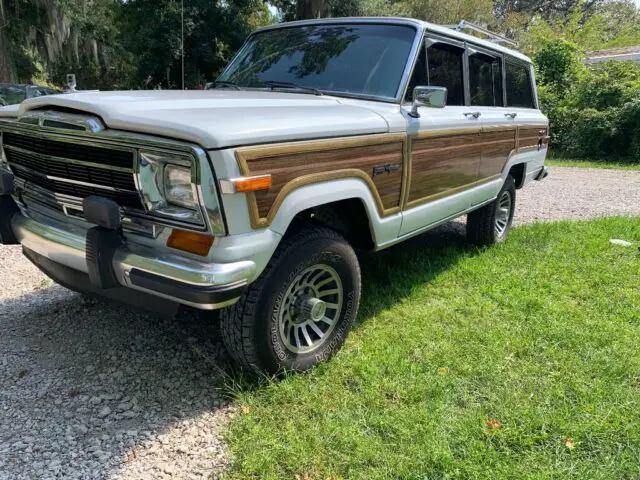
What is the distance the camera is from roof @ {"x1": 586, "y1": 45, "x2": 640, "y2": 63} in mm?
20811

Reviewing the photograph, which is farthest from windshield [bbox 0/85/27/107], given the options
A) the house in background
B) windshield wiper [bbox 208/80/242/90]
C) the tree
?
the house in background

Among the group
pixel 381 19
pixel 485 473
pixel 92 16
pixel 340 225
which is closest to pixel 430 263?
pixel 340 225

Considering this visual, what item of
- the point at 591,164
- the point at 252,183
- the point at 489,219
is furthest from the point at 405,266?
the point at 591,164

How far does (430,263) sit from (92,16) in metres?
21.7

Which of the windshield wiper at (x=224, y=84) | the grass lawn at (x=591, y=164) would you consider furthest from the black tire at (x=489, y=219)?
the grass lawn at (x=591, y=164)

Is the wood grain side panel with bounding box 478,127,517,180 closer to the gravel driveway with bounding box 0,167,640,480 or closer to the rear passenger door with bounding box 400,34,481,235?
the rear passenger door with bounding box 400,34,481,235

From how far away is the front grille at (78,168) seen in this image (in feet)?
7.91

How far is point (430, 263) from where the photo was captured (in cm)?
495

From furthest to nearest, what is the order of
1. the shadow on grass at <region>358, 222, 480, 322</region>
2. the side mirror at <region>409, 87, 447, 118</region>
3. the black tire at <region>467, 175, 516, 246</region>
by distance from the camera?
the black tire at <region>467, 175, 516, 246</region> → the shadow on grass at <region>358, 222, 480, 322</region> → the side mirror at <region>409, 87, 447, 118</region>

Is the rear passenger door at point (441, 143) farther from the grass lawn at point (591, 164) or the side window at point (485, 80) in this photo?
the grass lawn at point (591, 164)

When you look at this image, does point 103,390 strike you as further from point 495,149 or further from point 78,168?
point 495,149

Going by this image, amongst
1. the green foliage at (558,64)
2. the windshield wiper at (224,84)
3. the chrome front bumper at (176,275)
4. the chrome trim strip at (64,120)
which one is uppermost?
the green foliage at (558,64)

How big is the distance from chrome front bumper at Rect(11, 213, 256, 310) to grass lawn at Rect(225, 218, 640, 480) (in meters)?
0.75

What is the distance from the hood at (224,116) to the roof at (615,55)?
21465 millimetres
